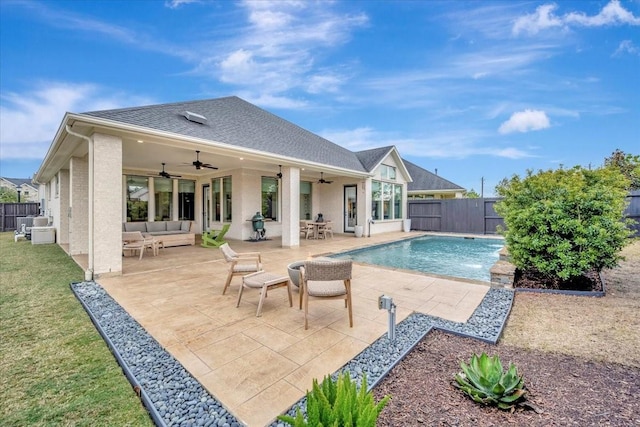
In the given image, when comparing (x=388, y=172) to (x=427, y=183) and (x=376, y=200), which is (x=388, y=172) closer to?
(x=376, y=200)

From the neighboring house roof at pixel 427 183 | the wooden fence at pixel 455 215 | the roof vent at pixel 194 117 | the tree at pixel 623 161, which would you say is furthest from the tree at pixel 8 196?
the tree at pixel 623 161

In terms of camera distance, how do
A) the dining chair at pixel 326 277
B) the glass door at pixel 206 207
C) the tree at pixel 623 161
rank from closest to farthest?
the dining chair at pixel 326 277 < the glass door at pixel 206 207 < the tree at pixel 623 161

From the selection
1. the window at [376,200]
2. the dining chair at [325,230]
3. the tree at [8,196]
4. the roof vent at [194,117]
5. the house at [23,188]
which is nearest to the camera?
the roof vent at [194,117]

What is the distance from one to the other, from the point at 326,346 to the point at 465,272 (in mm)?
5237

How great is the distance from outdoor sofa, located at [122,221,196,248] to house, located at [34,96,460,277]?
23.0 inches

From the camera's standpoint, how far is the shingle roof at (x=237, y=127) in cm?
677

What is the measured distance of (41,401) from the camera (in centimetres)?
226

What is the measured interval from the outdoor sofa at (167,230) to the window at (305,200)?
587 centimetres

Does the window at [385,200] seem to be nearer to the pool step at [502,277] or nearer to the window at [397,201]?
the window at [397,201]

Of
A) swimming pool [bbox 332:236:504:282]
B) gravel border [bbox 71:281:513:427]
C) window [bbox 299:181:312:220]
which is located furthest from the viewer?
window [bbox 299:181:312:220]

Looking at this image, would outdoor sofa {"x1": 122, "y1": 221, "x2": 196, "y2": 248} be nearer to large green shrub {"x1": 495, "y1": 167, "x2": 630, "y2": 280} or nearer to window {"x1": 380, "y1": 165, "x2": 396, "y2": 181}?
window {"x1": 380, "y1": 165, "x2": 396, "y2": 181}

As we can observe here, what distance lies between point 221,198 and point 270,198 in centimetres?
230

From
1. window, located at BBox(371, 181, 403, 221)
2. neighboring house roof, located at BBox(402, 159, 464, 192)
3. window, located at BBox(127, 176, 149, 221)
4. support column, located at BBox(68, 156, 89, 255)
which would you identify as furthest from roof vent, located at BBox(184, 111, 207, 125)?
neighboring house roof, located at BBox(402, 159, 464, 192)

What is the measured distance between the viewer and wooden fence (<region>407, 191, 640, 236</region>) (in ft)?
49.5
